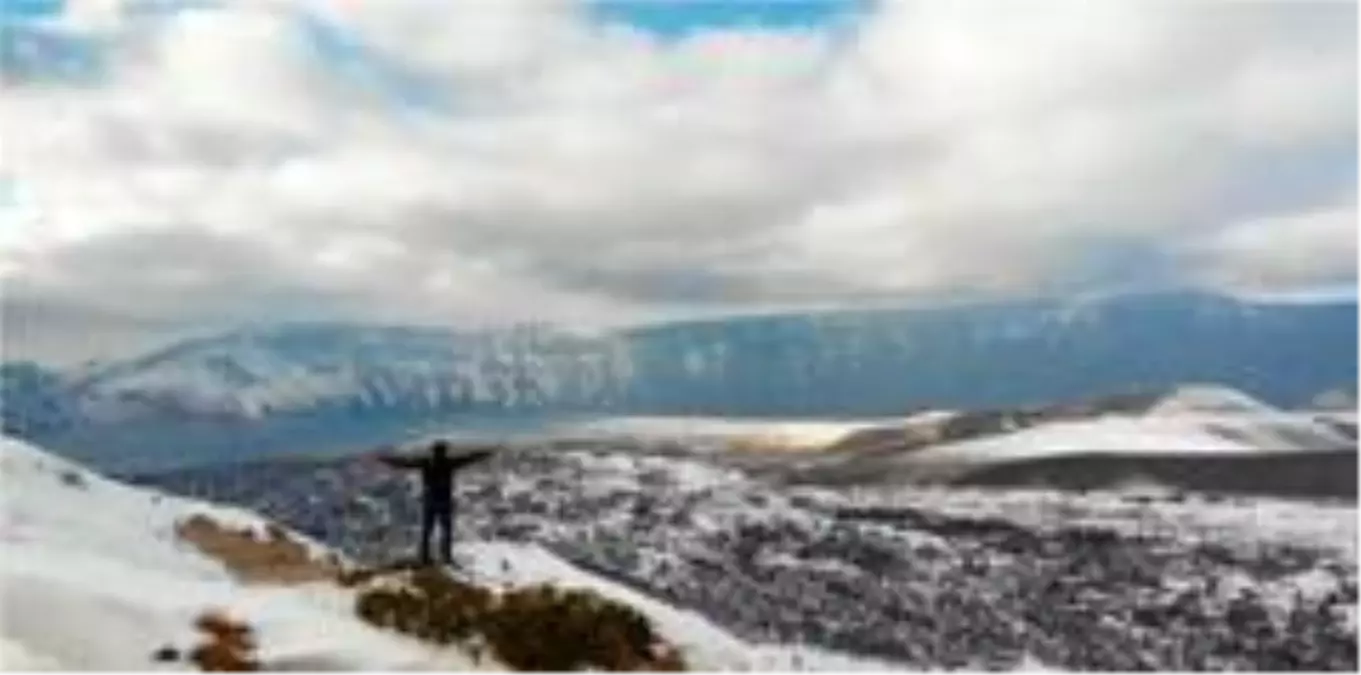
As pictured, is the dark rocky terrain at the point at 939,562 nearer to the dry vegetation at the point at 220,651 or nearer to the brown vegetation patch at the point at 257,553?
the brown vegetation patch at the point at 257,553

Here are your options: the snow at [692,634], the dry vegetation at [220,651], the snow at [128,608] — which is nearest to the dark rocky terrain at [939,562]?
the snow at [692,634]

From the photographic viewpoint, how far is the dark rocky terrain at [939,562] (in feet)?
361

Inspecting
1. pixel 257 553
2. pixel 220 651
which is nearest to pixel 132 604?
pixel 220 651

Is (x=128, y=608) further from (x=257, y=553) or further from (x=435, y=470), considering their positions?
(x=435, y=470)

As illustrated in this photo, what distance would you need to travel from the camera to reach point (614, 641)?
24781 millimetres

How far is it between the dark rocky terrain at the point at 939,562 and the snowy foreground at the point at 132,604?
2091 inches

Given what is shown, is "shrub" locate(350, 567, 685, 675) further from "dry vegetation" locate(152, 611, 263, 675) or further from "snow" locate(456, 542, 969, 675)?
"dry vegetation" locate(152, 611, 263, 675)

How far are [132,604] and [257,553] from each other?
1089 cm

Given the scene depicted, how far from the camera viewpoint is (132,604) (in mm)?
21938

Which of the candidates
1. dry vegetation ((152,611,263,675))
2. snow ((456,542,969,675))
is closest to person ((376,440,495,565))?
snow ((456,542,969,675))

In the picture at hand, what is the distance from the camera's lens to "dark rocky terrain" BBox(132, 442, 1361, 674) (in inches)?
4328

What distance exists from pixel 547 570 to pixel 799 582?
63799 millimetres

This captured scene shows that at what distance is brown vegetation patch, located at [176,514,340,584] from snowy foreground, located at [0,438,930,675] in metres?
0.42

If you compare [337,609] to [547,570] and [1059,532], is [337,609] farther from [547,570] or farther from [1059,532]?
[1059,532]
